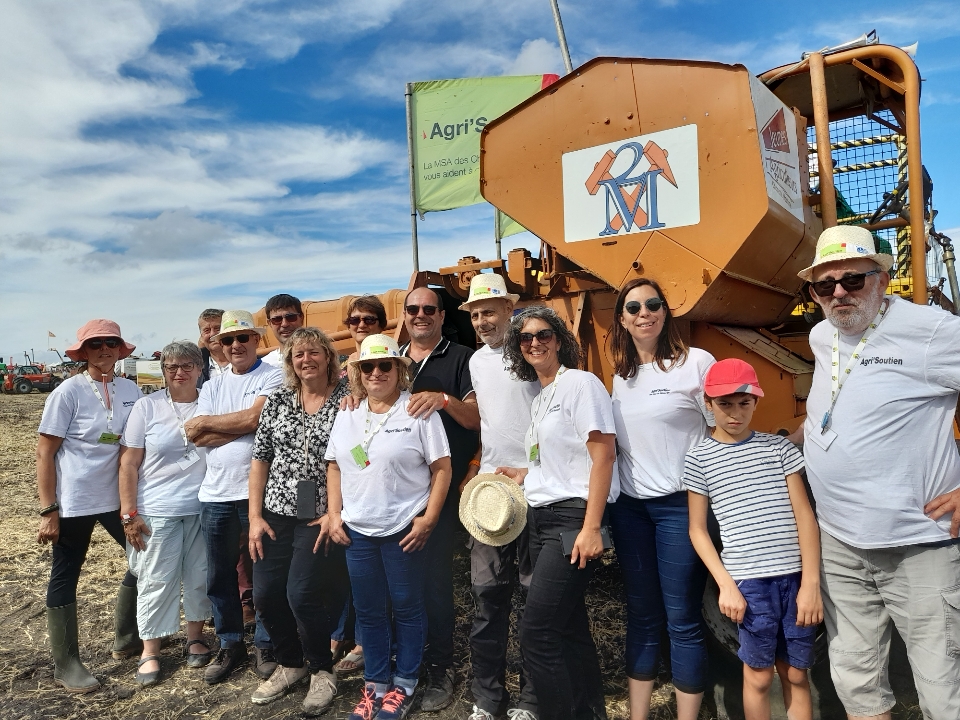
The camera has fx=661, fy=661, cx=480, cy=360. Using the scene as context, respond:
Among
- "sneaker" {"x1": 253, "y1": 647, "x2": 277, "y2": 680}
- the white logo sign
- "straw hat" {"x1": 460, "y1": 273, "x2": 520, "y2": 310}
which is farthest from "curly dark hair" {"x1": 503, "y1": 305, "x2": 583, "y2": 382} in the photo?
"sneaker" {"x1": 253, "y1": 647, "x2": 277, "y2": 680}

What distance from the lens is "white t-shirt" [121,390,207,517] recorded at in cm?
382

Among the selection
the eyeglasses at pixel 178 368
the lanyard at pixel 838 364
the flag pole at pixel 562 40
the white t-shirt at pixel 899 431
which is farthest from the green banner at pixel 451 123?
the white t-shirt at pixel 899 431

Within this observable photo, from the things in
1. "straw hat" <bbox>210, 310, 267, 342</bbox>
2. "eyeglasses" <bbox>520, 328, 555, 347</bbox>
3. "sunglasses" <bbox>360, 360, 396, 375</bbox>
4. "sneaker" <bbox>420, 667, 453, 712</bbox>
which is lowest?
"sneaker" <bbox>420, 667, 453, 712</bbox>

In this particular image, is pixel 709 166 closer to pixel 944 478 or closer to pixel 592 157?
pixel 592 157

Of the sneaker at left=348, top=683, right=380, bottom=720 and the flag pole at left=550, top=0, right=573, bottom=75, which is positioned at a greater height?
the flag pole at left=550, top=0, right=573, bottom=75

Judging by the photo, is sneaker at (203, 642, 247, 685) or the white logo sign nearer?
the white logo sign

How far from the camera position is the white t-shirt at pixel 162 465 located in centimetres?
382

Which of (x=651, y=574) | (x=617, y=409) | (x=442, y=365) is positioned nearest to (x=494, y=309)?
(x=442, y=365)

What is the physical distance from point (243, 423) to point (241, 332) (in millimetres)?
551

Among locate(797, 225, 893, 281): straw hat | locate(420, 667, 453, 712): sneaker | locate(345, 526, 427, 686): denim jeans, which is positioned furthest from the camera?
locate(420, 667, 453, 712): sneaker

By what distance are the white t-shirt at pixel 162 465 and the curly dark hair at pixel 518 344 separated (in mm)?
2107

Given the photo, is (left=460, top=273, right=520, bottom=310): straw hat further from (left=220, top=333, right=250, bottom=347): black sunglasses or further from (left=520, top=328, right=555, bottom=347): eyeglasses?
(left=220, top=333, right=250, bottom=347): black sunglasses

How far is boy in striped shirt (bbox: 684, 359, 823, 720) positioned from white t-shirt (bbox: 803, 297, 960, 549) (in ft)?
0.54

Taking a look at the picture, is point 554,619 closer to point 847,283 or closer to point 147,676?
point 847,283
